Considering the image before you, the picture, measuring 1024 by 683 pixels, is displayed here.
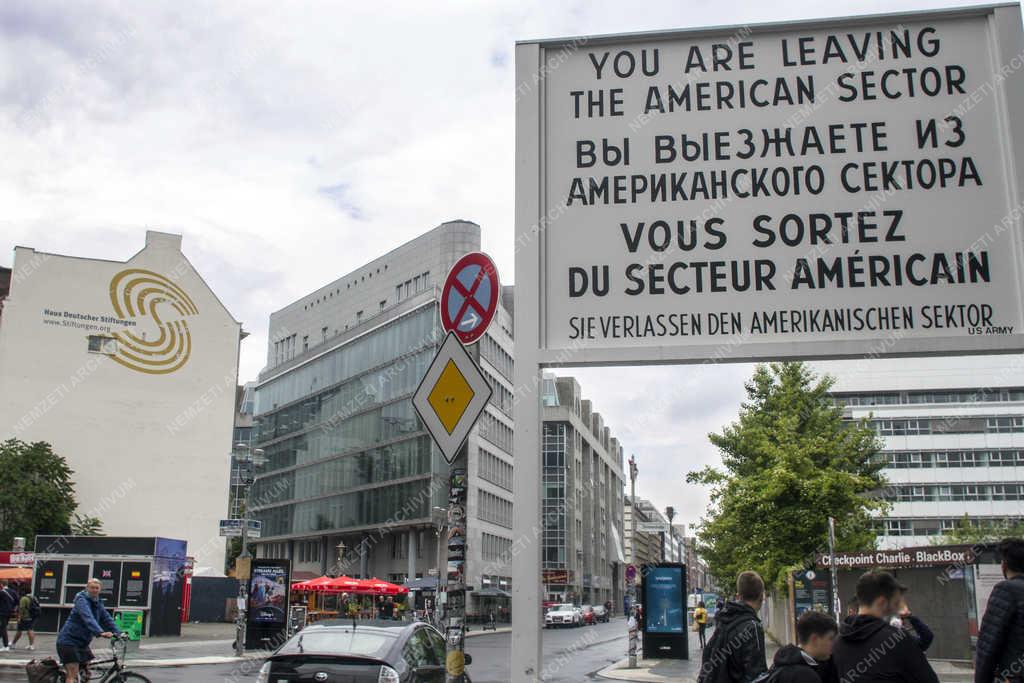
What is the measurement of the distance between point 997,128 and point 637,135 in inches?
94.3

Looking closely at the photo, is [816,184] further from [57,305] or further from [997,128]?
[57,305]

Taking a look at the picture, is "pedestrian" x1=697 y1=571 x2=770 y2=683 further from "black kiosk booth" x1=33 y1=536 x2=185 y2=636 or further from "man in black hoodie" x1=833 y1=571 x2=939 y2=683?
"black kiosk booth" x1=33 y1=536 x2=185 y2=636

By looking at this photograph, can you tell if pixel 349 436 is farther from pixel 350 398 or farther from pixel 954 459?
pixel 954 459

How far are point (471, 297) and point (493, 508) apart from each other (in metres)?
71.0

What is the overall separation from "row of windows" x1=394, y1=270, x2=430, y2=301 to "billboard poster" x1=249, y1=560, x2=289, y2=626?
4980cm

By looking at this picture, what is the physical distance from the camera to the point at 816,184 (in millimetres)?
6316

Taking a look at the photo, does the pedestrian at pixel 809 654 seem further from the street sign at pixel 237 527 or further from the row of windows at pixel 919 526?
the row of windows at pixel 919 526

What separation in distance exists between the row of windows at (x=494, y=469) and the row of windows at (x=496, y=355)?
7033 millimetres

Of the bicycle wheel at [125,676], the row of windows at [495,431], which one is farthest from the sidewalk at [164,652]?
the row of windows at [495,431]

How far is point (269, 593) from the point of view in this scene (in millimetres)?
26312

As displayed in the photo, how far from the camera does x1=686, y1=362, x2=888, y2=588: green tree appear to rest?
2933cm

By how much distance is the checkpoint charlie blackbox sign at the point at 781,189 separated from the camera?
6.13 meters

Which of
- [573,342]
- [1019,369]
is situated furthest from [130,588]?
[1019,369]

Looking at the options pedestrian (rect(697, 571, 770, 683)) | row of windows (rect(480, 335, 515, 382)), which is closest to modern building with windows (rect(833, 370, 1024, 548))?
row of windows (rect(480, 335, 515, 382))
